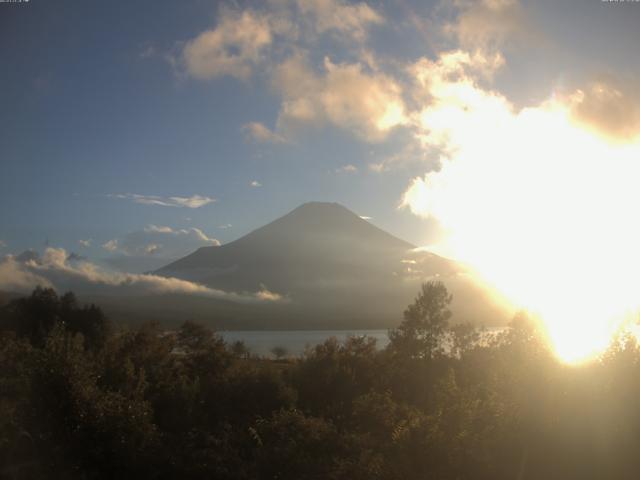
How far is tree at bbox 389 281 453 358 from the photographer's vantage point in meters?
37.7

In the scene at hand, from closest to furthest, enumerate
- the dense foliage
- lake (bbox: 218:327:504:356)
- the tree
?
1. the dense foliage
2. the tree
3. lake (bbox: 218:327:504:356)

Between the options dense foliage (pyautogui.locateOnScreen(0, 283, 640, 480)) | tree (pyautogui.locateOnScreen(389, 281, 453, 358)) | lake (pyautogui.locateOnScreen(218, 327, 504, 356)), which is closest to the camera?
dense foliage (pyautogui.locateOnScreen(0, 283, 640, 480))

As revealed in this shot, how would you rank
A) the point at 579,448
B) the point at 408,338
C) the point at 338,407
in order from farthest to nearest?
the point at 408,338, the point at 338,407, the point at 579,448

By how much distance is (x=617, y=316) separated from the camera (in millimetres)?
14453

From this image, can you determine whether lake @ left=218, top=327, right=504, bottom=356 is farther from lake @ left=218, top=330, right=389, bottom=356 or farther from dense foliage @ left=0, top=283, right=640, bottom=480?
dense foliage @ left=0, top=283, right=640, bottom=480

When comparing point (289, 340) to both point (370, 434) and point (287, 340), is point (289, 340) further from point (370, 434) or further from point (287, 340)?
point (370, 434)

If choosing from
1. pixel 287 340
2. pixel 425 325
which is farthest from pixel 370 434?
pixel 287 340

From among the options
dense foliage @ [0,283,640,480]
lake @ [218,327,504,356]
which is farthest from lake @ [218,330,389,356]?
dense foliage @ [0,283,640,480]

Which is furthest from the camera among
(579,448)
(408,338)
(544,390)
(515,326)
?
(515,326)

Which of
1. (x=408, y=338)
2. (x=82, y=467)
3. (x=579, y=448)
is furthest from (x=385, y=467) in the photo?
(x=408, y=338)

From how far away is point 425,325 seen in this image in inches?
1582

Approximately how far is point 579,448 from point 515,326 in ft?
124

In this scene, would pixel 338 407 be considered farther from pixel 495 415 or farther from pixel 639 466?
pixel 639 466

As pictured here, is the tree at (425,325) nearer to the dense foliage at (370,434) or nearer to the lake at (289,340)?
the lake at (289,340)
